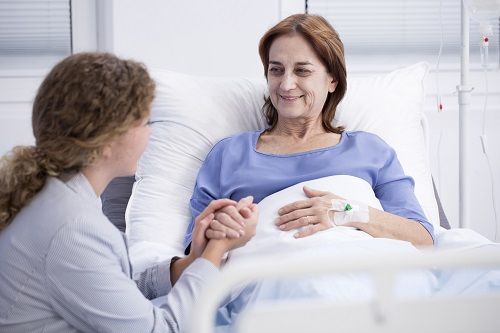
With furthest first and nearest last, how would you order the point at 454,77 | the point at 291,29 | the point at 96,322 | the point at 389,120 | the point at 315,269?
1. the point at 454,77
2. the point at 389,120
3. the point at 291,29
4. the point at 96,322
5. the point at 315,269

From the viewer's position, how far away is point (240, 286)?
1.80m

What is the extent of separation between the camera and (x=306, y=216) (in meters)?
2.01

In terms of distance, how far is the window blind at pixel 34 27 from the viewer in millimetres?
3555

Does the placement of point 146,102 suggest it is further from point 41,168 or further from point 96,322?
point 96,322

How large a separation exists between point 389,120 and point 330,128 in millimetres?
284

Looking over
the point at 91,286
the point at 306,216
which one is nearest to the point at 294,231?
the point at 306,216

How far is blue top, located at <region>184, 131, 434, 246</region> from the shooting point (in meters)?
2.20

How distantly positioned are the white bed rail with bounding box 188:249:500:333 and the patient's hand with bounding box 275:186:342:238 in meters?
0.96

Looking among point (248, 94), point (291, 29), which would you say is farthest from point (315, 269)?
point (248, 94)

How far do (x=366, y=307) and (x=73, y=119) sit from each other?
0.67 metres

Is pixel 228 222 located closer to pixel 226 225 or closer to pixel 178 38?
pixel 226 225

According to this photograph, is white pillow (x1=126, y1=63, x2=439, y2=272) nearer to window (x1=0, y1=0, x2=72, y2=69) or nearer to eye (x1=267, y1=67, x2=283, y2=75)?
eye (x1=267, y1=67, x2=283, y2=75)

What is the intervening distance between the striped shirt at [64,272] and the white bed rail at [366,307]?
1.50ft

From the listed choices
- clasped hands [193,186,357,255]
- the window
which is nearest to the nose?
clasped hands [193,186,357,255]
